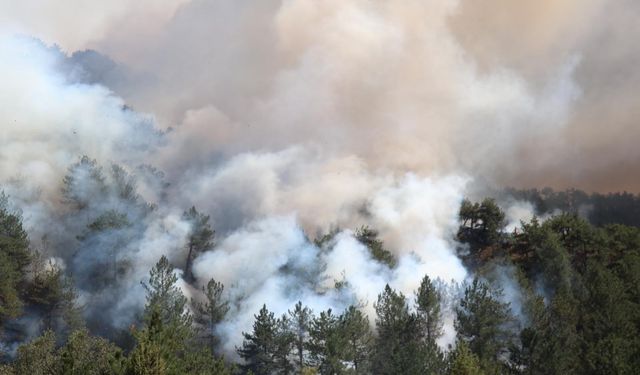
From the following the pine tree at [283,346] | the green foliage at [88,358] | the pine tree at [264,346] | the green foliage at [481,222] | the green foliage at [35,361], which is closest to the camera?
the green foliage at [88,358]

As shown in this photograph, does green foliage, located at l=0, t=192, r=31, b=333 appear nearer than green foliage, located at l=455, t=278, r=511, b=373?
No

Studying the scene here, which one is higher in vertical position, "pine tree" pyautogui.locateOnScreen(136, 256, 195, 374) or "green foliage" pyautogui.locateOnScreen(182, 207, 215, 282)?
"green foliage" pyautogui.locateOnScreen(182, 207, 215, 282)

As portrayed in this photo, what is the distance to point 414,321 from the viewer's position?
54.8 m

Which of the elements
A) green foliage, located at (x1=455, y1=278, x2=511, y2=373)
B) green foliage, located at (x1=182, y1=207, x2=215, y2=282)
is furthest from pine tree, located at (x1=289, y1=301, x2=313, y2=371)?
green foliage, located at (x1=182, y1=207, x2=215, y2=282)

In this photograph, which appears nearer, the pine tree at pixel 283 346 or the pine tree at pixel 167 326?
the pine tree at pixel 167 326

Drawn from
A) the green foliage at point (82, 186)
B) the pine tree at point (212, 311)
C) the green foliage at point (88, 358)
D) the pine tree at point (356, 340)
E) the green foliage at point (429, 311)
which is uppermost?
the green foliage at point (82, 186)

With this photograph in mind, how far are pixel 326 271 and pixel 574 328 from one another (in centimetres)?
3105

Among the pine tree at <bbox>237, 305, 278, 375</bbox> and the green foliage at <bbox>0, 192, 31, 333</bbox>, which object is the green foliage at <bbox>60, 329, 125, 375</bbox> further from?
the green foliage at <bbox>0, 192, 31, 333</bbox>

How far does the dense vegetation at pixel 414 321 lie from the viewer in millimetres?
42875

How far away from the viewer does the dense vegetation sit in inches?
1688

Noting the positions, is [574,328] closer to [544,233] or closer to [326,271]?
[544,233]

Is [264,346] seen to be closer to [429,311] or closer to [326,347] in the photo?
[326,347]

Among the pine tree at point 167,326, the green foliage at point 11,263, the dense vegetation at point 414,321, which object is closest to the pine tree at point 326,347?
the dense vegetation at point 414,321

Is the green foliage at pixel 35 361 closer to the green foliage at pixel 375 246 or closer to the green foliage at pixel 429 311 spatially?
the green foliage at pixel 429 311
